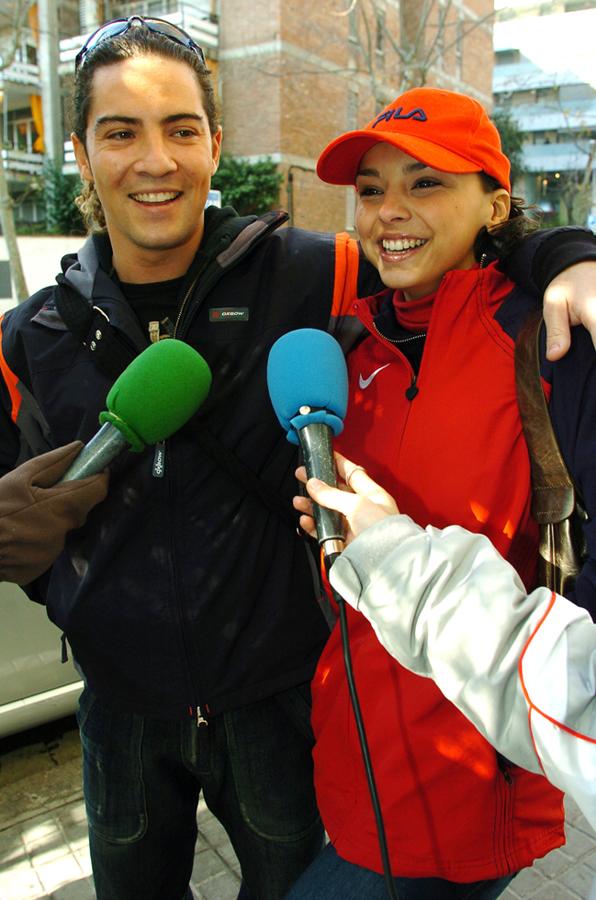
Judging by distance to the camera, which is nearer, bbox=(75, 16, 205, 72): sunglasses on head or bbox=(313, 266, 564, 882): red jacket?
bbox=(313, 266, 564, 882): red jacket

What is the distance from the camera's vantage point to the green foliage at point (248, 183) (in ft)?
68.0

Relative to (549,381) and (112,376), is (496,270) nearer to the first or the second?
(549,381)

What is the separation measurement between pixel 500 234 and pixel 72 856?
2.97 m

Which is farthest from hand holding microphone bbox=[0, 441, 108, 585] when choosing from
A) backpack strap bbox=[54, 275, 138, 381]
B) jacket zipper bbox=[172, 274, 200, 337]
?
jacket zipper bbox=[172, 274, 200, 337]

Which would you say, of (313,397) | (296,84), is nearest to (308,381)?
(313,397)

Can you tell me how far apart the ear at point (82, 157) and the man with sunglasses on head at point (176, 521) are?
0.11 meters

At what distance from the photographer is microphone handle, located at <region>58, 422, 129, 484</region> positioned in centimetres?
170

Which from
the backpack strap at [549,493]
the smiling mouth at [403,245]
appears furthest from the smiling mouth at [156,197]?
the backpack strap at [549,493]

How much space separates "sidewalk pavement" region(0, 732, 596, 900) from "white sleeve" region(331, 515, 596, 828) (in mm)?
2325

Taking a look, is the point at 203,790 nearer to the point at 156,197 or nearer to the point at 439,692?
the point at 439,692

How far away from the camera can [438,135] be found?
170 centimetres

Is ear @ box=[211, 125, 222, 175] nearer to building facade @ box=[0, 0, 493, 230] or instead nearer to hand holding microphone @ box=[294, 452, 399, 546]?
hand holding microphone @ box=[294, 452, 399, 546]

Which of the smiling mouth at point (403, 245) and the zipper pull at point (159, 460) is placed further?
the zipper pull at point (159, 460)

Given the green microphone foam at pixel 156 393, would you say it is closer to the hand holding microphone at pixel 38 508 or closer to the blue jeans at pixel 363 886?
the hand holding microphone at pixel 38 508
